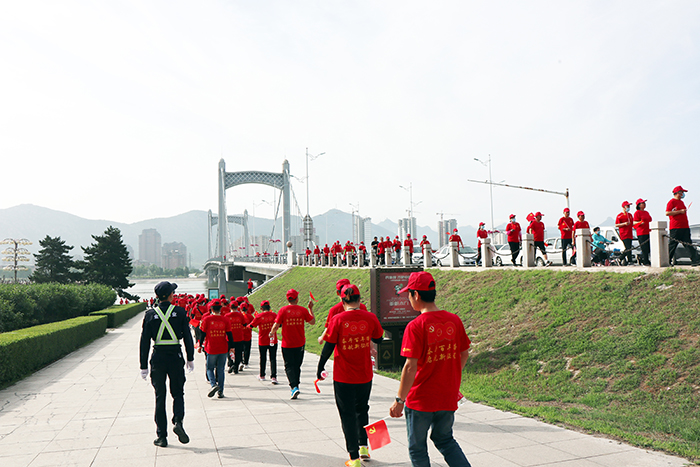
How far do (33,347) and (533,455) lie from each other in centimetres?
1285

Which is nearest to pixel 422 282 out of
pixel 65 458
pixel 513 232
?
pixel 65 458

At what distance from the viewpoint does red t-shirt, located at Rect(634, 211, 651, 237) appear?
12492mm

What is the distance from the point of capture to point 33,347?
510 inches

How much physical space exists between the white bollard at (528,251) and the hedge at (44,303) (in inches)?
777

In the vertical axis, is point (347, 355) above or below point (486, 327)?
above

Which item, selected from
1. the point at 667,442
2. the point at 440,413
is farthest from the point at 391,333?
the point at 440,413

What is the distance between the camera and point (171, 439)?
616cm

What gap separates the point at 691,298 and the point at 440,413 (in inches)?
313

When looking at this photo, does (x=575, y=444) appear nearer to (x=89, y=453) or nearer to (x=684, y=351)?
(x=684, y=351)

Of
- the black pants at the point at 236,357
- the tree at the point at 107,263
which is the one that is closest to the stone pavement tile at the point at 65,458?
the black pants at the point at 236,357

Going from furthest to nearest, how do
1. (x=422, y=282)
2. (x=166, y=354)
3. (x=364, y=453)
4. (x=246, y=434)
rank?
(x=246, y=434), (x=166, y=354), (x=364, y=453), (x=422, y=282)

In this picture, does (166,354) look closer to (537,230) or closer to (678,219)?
(678,219)

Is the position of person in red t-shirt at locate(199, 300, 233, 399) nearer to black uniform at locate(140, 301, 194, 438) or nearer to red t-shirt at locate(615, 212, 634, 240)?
black uniform at locate(140, 301, 194, 438)

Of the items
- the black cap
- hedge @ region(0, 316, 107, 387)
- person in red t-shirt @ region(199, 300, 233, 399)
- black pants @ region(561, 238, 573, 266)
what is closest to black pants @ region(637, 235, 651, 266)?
black pants @ region(561, 238, 573, 266)
